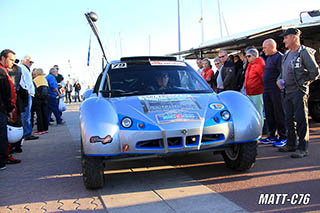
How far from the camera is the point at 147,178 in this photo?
11.9 ft

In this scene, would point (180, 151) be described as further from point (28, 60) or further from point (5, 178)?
point (28, 60)

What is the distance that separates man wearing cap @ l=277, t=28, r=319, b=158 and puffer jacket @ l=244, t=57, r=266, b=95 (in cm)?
108

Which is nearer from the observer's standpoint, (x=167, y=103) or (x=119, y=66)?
(x=167, y=103)

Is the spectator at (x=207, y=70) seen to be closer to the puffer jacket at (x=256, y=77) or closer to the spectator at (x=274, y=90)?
the puffer jacket at (x=256, y=77)

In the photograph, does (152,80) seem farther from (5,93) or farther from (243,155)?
(5,93)

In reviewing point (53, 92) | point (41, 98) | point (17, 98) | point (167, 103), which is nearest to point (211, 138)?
point (167, 103)

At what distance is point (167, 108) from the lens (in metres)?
3.29

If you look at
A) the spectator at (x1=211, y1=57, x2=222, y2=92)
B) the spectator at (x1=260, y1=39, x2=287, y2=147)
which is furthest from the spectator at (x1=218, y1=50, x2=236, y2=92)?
the spectator at (x1=260, y1=39, x2=287, y2=147)

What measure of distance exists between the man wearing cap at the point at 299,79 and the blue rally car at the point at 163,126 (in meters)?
1.14

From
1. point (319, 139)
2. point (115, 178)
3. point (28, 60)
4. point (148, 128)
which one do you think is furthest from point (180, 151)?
point (28, 60)

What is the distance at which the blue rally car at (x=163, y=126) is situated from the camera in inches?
120

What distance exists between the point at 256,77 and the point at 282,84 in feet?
3.88

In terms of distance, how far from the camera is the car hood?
10.2 ft

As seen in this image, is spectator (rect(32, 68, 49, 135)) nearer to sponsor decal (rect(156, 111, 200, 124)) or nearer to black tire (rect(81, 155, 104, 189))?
black tire (rect(81, 155, 104, 189))
